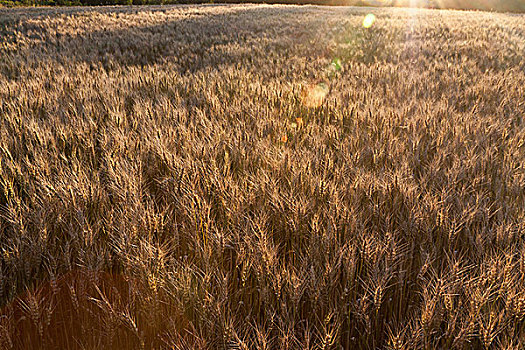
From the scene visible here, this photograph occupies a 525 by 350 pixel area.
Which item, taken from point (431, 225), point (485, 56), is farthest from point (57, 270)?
point (485, 56)

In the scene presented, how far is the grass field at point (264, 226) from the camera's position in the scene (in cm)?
89

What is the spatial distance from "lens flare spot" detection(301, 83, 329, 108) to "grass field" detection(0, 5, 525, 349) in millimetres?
42

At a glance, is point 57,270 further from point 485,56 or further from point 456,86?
point 485,56

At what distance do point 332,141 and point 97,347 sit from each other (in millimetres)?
1514

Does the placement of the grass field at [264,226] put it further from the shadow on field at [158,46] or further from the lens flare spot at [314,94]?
the shadow on field at [158,46]

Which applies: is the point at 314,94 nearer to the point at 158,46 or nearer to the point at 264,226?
the point at 264,226

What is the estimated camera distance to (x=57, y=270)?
1091mm

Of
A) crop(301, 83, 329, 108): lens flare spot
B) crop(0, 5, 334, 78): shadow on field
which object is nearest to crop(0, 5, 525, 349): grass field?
crop(301, 83, 329, 108): lens flare spot

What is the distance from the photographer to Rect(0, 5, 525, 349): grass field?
0.89 m

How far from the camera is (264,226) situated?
3.77 feet

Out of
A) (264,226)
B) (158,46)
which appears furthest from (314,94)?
(158,46)

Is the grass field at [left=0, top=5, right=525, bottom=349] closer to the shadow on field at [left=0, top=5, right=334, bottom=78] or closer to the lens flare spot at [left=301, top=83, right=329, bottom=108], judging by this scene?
the lens flare spot at [left=301, top=83, right=329, bottom=108]

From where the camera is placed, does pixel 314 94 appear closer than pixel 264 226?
No

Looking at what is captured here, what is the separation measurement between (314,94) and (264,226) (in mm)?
2309
